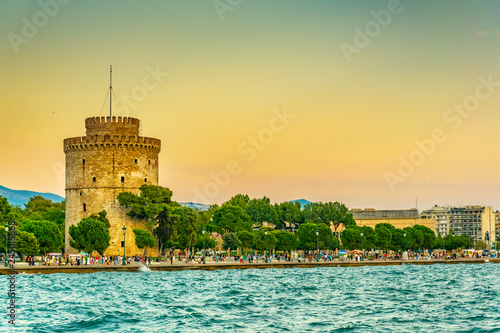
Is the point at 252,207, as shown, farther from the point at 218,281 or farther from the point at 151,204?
the point at 218,281

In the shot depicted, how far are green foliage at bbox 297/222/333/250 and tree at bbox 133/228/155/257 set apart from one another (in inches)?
758

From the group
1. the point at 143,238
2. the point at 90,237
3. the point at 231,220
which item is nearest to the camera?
the point at 90,237

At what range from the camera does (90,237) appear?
59031mm

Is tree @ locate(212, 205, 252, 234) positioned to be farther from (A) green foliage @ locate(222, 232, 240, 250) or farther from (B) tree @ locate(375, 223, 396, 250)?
(B) tree @ locate(375, 223, 396, 250)

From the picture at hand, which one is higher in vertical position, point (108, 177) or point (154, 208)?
point (108, 177)

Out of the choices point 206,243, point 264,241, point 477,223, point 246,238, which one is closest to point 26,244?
point 246,238

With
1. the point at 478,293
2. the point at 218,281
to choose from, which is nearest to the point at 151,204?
the point at 218,281

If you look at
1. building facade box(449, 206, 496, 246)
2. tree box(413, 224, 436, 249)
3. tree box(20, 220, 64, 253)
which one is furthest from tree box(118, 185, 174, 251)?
building facade box(449, 206, 496, 246)

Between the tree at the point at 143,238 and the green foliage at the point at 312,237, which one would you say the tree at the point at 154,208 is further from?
the green foliage at the point at 312,237

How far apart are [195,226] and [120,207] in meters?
6.58

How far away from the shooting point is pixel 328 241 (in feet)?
261

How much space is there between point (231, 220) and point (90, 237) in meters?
21.0

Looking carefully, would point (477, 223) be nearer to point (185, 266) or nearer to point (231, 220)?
point (231, 220)

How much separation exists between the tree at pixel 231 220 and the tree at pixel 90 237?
62.8 ft
